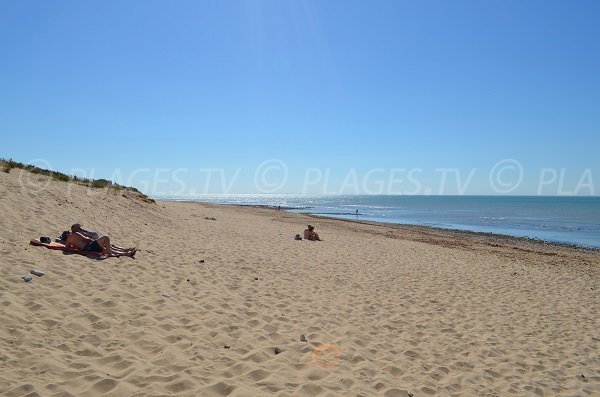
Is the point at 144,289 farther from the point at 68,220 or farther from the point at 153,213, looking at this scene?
the point at 153,213

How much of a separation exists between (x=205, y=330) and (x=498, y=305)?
7.04m

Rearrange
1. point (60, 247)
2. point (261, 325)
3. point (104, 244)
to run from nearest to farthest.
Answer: point (261, 325) < point (60, 247) < point (104, 244)

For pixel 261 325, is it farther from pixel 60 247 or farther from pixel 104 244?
pixel 60 247

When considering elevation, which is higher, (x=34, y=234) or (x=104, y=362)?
(x=34, y=234)

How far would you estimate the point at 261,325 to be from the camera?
612cm

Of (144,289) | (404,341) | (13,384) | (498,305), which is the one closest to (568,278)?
(498,305)

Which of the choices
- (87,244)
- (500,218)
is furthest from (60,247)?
(500,218)

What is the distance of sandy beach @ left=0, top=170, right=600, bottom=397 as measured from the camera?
427 cm

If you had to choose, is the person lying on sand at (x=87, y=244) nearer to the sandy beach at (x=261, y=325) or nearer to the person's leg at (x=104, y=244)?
the person's leg at (x=104, y=244)

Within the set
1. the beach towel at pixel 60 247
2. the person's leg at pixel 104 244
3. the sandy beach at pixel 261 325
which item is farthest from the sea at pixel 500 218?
the beach towel at pixel 60 247

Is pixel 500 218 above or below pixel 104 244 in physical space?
above

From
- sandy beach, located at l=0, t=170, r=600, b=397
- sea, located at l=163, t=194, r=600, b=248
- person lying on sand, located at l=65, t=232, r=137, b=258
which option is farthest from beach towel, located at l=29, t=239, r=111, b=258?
sea, located at l=163, t=194, r=600, b=248

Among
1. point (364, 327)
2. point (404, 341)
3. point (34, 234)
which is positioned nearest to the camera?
point (404, 341)

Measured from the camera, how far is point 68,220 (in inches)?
443
